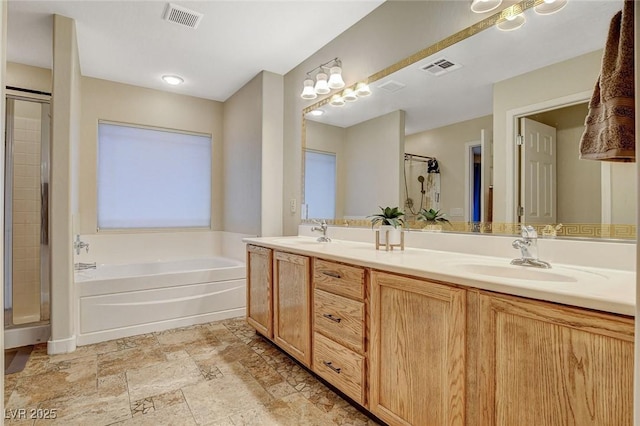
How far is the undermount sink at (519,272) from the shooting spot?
125 cm

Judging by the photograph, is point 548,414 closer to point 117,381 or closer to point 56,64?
point 117,381

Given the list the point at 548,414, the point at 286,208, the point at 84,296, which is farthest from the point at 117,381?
the point at 548,414

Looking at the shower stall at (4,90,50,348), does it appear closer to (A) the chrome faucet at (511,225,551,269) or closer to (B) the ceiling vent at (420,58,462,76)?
(B) the ceiling vent at (420,58,462,76)

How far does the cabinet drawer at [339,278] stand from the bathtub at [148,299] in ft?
5.52

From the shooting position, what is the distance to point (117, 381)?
6.68ft

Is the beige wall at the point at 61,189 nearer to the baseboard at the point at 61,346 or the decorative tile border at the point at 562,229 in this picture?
the baseboard at the point at 61,346

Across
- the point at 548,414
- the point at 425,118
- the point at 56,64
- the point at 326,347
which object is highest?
the point at 56,64

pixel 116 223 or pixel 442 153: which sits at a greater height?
pixel 442 153

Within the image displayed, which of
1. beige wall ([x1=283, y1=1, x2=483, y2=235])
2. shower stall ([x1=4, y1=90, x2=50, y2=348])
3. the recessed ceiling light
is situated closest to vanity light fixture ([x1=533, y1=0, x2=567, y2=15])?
beige wall ([x1=283, y1=1, x2=483, y2=235])

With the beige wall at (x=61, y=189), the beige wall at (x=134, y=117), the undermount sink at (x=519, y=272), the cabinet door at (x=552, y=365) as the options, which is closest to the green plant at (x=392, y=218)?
the undermount sink at (x=519, y=272)

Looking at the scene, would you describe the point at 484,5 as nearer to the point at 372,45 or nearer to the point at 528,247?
the point at 372,45

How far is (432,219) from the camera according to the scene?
2.02m

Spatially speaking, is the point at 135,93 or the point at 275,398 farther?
the point at 135,93

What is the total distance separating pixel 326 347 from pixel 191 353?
1.22 meters
